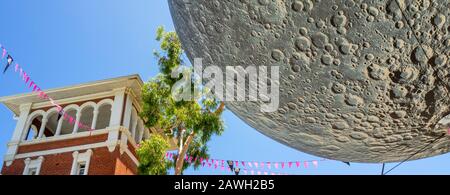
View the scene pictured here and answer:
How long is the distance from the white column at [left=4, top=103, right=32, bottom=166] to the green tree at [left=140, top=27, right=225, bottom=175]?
6.94 metres

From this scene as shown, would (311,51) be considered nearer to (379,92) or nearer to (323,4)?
(323,4)

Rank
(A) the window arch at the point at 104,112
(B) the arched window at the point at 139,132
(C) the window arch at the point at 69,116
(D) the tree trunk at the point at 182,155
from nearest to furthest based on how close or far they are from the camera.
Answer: (D) the tree trunk at the point at 182,155 < (A) the window arch at the point at 104,112 < (C) the window arch at the point at 69,116 < (B) the arched window at the point at 139,132

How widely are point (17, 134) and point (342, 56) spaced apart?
16.9 metres

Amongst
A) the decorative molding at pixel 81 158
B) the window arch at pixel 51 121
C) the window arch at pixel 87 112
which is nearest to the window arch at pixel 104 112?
the window arch at pixel 87 112

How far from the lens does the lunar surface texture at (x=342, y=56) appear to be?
1.35 meters

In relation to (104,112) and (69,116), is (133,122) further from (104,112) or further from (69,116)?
(69,116)

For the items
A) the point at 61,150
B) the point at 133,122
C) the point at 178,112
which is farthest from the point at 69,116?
the point at 178,112

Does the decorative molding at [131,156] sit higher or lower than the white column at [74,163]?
higher

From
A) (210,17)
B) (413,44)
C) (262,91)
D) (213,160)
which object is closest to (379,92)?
(413,44)

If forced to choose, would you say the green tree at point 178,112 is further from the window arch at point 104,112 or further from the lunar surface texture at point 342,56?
the lunar surface texture at point 342,56

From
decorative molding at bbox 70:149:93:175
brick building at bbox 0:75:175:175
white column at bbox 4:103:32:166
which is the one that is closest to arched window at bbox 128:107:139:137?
brick building at bbox 0:75:175:175

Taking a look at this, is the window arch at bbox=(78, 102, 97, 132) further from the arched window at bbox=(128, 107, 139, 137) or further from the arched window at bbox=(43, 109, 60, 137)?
the arched window at bbox=(128, 107, 139, 137)

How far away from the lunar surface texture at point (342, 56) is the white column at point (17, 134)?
52.0ft
